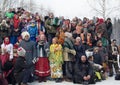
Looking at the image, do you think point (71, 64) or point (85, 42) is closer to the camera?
point (71, 64)

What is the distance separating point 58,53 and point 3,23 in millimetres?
2453

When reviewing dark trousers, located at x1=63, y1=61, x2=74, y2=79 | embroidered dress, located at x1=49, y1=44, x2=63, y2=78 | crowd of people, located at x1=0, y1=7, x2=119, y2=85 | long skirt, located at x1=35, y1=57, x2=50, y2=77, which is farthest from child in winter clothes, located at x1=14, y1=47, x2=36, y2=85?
dark trousers, located at x1=63, y1=61, x2=74, y2=79

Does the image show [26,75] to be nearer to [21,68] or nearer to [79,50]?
[21,68]

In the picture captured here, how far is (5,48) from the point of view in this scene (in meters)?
14.6

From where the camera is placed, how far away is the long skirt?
49.1ft

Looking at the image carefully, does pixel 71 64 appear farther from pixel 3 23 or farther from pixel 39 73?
pixel 3 23

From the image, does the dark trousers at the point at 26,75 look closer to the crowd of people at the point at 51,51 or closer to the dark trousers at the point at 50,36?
the crowd of people at the point at 51,51

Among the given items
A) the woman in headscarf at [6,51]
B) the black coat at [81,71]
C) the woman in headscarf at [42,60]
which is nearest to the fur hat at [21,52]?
the woman in headscarf at [6,51]

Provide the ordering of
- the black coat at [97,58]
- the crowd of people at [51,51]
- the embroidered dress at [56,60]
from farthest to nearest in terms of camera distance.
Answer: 1. the black coat at [97,58]
2. the embroidered dress at [56,60]
3. the crowd of people at [51,51]

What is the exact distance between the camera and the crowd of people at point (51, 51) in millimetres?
14336

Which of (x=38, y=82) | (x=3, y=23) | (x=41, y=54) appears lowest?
(x=38, y=82)

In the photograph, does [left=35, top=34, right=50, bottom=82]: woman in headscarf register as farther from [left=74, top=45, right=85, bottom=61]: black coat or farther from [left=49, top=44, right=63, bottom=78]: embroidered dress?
[left=74, top=45, right=85, bottom=61]: black coat

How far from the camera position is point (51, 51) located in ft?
49.7

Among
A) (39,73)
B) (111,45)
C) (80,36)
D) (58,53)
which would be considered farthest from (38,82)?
(111,45)
